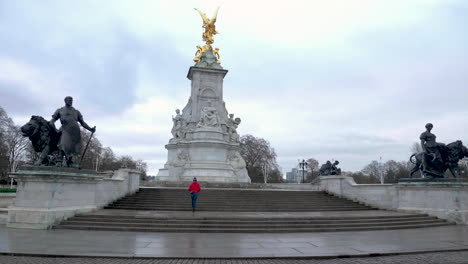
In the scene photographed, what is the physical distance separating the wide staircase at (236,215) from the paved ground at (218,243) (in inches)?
32.9

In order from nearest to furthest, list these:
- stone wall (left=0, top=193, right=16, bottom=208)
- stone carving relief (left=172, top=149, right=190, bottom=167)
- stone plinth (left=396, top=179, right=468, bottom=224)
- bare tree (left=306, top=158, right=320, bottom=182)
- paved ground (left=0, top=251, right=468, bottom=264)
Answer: paved ground (left=0, top=251, right=468, bottom=264) < stone plinth (left=396, top=179, right=468, bottom=224) < stone wall (left=0, top=193, right=16, bottom=208) < stone carving relief (left=172, top=149, right=190, bottom=167) < bare tree (left=306, top=158, right=320, bottom=182)

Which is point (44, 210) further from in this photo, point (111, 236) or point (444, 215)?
point (444, 215)

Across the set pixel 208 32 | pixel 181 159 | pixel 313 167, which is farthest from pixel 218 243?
pixel 313 167

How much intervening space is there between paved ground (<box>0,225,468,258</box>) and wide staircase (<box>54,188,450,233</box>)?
837mm

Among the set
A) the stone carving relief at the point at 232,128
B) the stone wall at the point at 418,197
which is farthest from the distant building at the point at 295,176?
the stone wall at the point at 418,197

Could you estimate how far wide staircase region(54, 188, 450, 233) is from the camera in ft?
39.9

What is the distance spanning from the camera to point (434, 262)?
24.4ft

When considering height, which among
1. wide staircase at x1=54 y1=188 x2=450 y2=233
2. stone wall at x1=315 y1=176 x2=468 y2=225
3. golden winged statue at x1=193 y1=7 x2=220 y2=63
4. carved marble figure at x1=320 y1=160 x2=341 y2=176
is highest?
golden winged statue at x1=193 y1=7 x2=220 y2=63

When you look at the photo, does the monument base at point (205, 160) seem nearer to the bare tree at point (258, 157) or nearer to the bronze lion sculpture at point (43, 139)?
the bronze lion sculpture at point (43, 139)

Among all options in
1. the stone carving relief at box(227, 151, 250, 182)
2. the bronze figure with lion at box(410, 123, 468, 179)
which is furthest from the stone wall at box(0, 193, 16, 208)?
the bronze figure with lion at box(410, 123, 468, 179)

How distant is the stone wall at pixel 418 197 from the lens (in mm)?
15898

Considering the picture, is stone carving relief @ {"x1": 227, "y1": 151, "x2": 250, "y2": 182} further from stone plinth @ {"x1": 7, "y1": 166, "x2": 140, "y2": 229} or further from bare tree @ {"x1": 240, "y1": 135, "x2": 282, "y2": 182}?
bare tree @ {"x1": 240, "y1": 135, "x2": 282, "y2": 182}

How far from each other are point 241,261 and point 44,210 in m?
8.49

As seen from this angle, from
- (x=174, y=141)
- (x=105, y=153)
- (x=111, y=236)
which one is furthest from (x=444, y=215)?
(x=105, y=153)
